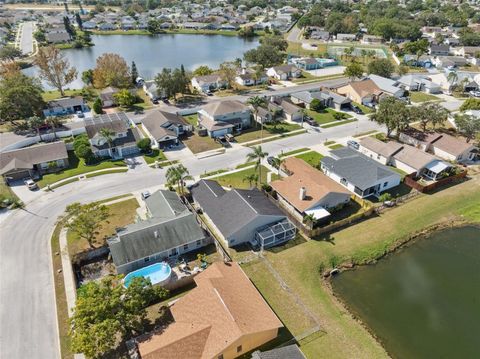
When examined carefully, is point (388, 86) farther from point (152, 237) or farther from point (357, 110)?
point (152, 237)

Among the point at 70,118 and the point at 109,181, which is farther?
the point at 70,118

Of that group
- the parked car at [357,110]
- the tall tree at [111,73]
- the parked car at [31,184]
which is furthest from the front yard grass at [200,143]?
the parked car at [357,110]

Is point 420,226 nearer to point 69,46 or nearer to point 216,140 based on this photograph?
point 216,140

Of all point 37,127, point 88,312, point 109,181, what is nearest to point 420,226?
point 88,312

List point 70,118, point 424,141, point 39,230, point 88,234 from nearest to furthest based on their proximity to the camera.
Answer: point 88,234 < point 39,230 < point 424,141 < point 70,118

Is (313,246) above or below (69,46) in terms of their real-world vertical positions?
below

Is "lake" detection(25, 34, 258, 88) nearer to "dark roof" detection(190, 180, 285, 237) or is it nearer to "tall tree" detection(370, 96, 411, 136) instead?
"tall tree" detection(370, 96, 411, 136)

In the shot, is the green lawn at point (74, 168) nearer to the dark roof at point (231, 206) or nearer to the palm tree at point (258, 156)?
the dark roof at point (231, 206)
